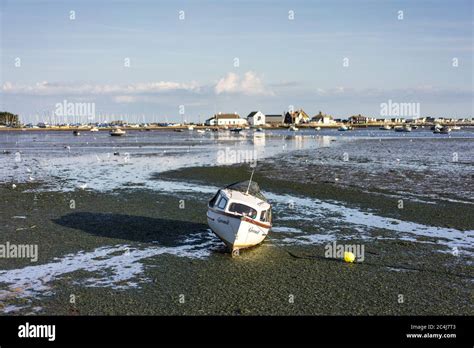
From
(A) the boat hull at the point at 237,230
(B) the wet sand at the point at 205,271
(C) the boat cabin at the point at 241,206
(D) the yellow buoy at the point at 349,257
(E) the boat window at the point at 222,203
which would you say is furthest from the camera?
(E) the boat window at the point at 222,203

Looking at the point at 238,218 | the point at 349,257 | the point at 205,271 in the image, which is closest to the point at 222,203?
the point at 238,218

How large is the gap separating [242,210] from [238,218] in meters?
0.79

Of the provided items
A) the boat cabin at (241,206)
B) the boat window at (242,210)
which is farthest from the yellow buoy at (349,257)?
the boat window at (242,210)

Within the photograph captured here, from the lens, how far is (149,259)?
1934cm

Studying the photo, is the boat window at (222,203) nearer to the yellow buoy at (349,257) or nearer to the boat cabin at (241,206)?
the boat cabin at (241,206)

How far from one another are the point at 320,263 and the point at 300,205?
1189 centimetres

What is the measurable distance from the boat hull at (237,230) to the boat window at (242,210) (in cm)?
44

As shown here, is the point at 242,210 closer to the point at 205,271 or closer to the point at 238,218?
the point at 238,218

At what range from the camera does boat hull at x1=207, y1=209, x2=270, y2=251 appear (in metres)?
19.5

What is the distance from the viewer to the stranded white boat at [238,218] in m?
19.6

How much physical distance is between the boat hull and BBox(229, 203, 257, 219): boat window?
44 centimetres

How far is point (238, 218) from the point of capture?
64.0 feet
